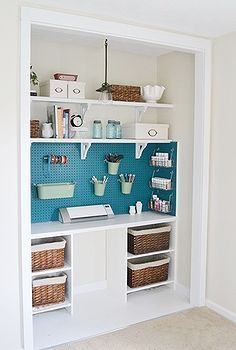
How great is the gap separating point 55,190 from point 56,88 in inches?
33.9

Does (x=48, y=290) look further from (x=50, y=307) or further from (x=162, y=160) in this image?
(x=162, y=160)

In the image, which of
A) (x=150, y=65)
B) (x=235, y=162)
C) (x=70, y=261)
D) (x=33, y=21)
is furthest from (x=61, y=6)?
(x=70, y=261)

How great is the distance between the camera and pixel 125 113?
3762 mm

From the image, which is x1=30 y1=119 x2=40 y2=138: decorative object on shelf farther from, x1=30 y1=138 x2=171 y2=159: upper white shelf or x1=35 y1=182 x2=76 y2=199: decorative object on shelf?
x1=35 y1=182 x2=76 y2=199: decorative object on shelf

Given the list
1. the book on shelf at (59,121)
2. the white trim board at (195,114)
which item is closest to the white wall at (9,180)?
the white trim board at (195,114)

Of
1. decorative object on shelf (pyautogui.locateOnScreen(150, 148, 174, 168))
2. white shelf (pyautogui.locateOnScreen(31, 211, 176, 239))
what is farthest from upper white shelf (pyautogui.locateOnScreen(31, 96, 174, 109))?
white shelf (pyautogui.locateOnScreen(31, 211, 176, 239))

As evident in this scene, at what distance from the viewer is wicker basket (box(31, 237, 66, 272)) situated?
10.1 ft

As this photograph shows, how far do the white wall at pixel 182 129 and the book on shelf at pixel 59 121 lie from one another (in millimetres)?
1096

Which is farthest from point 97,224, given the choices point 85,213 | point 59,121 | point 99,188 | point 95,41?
point 95,41

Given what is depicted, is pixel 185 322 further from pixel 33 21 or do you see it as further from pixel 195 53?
pixel 33 21

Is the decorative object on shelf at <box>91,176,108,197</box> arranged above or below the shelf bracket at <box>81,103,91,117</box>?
below

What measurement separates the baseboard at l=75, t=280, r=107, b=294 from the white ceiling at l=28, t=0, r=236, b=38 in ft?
7.88

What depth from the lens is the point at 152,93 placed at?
3.54 m

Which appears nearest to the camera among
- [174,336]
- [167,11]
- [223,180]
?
[167,11]
